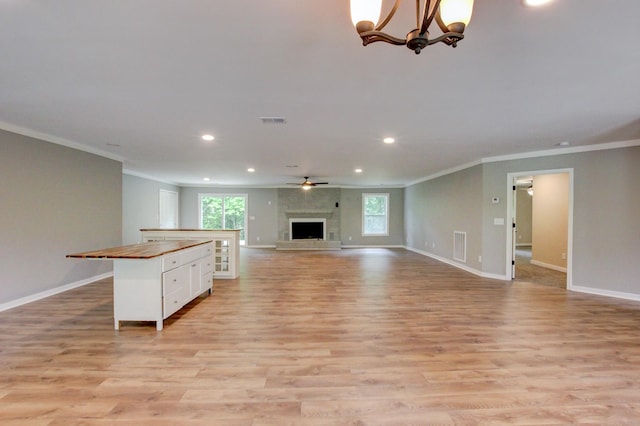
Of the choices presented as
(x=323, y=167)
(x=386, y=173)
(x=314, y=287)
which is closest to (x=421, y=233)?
(x=386, y=173)

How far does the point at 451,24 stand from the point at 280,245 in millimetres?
9460

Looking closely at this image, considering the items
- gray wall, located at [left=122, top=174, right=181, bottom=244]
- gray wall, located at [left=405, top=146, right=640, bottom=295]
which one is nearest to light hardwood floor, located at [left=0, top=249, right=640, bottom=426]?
gray wall, located at [left=405, top=146, right=640, bottom=295]

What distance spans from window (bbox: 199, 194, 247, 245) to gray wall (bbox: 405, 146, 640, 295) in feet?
25.6

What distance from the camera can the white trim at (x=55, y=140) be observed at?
3.72 m

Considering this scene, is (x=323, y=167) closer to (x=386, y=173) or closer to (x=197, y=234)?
(x=386, y=173)

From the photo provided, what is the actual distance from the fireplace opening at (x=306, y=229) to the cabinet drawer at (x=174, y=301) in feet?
23.2

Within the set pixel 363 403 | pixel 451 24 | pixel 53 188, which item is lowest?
pixel 363 403

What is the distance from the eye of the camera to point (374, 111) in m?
3.09

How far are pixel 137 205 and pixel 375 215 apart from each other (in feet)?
25.6

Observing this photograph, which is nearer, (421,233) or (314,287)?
(314,287)

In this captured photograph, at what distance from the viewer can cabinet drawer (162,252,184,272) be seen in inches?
126

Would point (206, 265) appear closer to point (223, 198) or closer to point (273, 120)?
point (273, 120)

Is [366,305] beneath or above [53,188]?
beneath

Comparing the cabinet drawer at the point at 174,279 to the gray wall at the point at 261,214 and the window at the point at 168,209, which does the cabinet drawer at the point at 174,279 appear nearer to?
the window at the point at 168,209
